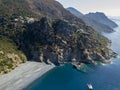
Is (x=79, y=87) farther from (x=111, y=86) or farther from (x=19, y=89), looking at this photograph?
(x=19, y=89)

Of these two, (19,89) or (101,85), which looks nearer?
(19,89)

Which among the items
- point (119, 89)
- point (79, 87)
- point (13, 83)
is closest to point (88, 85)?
point (79, 87)

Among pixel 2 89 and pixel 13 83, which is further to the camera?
pixel 13 83

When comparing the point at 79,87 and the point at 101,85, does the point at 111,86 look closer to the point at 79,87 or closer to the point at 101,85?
the point at 101,85

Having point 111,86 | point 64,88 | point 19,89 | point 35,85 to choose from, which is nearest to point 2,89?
point 19,89

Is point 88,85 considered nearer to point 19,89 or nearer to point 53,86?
point 53,86

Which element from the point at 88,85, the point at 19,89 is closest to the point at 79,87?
the point at 88,85

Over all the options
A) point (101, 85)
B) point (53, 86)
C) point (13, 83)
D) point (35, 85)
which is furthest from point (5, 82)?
point (101, 85)
